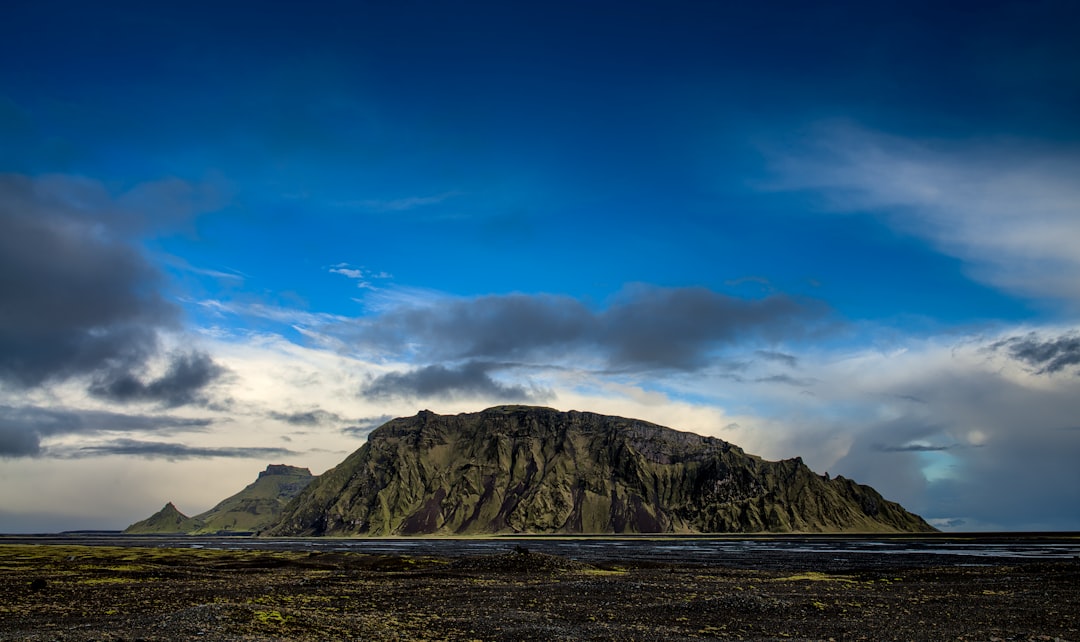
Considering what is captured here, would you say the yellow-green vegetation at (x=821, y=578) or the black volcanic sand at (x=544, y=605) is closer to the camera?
the black volcanic sand at (x=544, y=605)

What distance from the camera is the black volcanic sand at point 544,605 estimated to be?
3094 centimetres

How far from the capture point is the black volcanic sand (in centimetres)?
3094

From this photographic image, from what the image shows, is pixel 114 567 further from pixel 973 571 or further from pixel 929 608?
pixel 973 571

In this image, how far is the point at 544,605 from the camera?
4222 cm

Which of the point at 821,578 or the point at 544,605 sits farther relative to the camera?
the point at 821,578

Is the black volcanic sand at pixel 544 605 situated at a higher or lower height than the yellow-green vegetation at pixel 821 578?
higher

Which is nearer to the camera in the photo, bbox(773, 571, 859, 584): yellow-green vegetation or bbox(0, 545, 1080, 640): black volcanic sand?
bbox(0, 545, 1080, 640): black volcanic sand

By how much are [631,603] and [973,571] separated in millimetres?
46993

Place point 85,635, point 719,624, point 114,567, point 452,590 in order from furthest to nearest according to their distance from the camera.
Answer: point 114,567 → point 452,590 → point 719,624 → point 85,635

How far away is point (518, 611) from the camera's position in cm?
3941

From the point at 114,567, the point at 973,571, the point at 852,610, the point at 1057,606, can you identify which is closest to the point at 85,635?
the point at 852,610

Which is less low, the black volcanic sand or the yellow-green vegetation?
the black volcanic sand

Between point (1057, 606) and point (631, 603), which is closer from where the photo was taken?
point (1057, 606)

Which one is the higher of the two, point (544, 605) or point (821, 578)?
point (544, 605)
